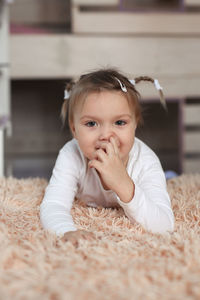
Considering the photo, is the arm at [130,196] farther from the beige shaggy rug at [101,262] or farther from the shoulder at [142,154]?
the shoulder at [142,154]

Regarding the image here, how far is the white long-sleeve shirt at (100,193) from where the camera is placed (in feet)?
2.67

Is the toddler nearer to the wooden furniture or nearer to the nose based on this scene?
Result: the nose

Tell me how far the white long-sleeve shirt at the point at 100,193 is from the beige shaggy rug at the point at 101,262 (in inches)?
1.3

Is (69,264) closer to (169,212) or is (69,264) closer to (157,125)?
(169,212)

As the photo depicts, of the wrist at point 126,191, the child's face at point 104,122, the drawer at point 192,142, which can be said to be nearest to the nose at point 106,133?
the child's face at point 104,122

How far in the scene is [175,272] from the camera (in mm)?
562

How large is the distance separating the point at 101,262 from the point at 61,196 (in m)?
0.36

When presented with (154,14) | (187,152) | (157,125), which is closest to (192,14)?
(154,14)

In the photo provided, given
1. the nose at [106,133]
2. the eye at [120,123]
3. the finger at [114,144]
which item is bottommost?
the finger at [114,144]

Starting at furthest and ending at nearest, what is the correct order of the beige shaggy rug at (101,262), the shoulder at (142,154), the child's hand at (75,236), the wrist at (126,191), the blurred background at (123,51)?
1. the blurred background at (123,51)
2. the shoulder at (142,154)
3. the wrist at (126,191)
4. the child's hand at (75,236)
5. the beige shaggy rug at (101,262)

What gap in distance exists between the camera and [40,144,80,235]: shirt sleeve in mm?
803

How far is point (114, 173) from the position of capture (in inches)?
31.7

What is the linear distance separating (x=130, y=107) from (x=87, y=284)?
0.50 meters

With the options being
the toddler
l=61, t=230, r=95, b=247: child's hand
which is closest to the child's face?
the toddler
